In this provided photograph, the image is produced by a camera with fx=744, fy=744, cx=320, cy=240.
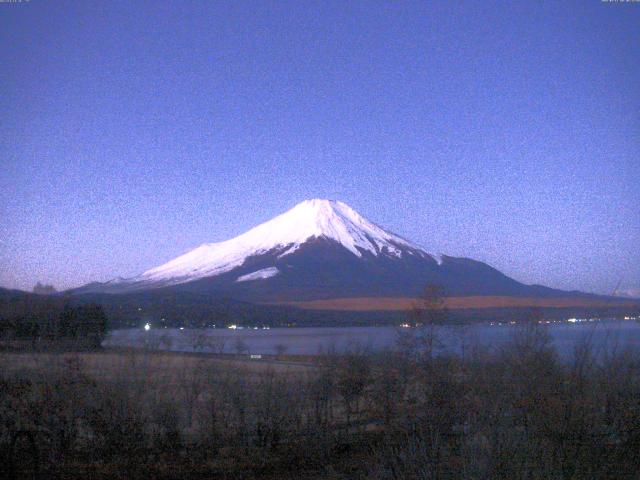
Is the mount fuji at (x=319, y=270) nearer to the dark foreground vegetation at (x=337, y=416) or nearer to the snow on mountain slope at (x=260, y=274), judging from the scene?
the snow on mountain slope at (x=260, y=274)

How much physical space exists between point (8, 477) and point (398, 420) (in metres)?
6.08

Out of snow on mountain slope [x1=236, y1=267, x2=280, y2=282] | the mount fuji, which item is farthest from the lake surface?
snow on mountain slope [x1=236, y1=267, x2=280, y2=282]

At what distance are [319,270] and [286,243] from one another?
50.2 ft

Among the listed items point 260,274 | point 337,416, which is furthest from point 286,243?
point 337,416

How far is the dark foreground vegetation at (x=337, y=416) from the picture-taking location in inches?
275

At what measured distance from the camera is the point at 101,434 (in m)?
11.9

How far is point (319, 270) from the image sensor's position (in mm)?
63594

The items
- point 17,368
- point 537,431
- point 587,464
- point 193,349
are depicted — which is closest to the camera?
point 587,464

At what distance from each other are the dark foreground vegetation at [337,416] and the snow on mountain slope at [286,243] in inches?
1846

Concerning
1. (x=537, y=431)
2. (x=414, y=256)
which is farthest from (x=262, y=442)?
(x=414, y=256)

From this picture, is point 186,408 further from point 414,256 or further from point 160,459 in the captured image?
point 414,256

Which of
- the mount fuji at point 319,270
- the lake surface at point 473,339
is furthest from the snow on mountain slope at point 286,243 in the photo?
the lake surface at point 473,339

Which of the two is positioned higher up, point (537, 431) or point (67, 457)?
point (537, 431)

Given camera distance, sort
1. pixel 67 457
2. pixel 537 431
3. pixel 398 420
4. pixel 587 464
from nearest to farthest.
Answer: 1. pixel 587 464
2. pixel 537 431
3. pixel 67 457
4. pixel 398 420
